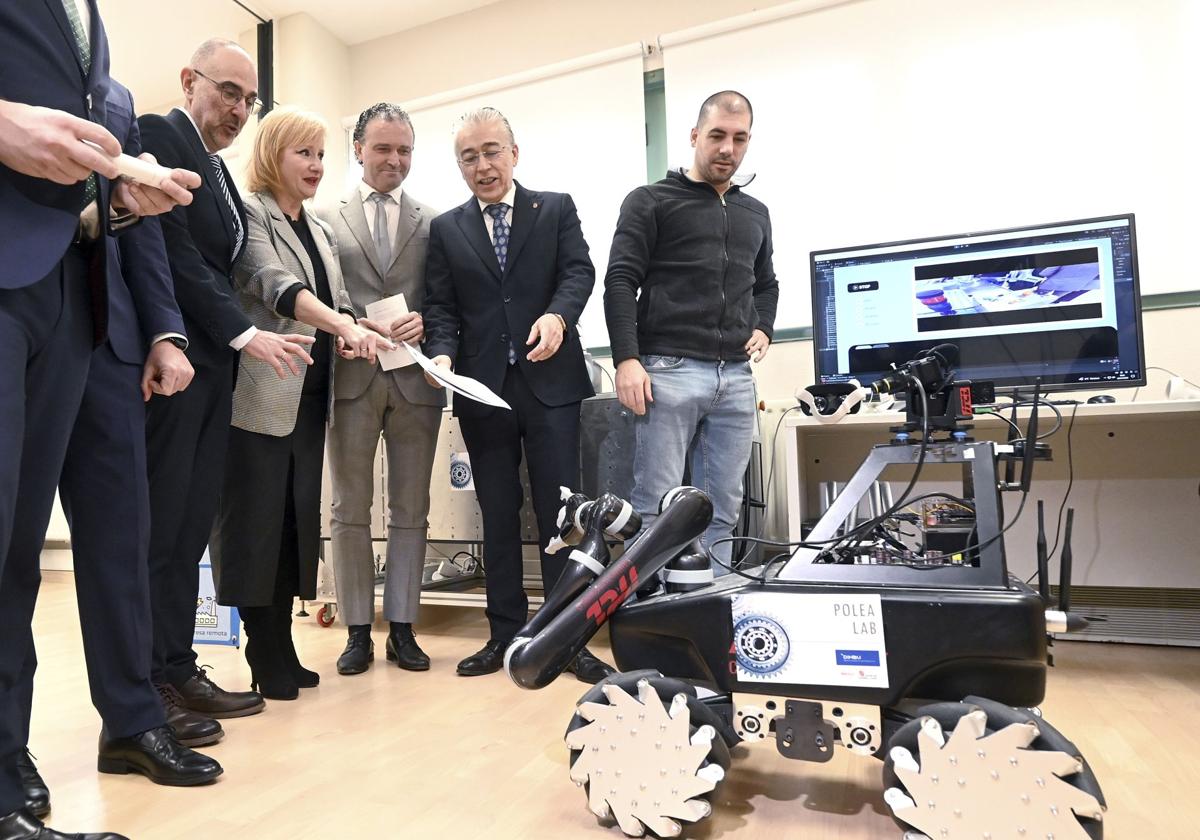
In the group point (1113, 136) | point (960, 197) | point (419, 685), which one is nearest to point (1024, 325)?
point (960, 197)

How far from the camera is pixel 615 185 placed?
131 inches

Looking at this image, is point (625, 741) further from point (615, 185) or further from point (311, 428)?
point (615, 185)

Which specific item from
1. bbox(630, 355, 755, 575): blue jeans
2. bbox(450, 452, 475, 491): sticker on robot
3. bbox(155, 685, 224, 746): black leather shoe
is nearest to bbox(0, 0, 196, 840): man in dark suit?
bbox(155, 685, 224, 746): black leather shoe

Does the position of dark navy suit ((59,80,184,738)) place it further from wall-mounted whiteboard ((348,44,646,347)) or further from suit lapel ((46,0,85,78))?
wall-mounted whiteboard ((348,44,646,347))

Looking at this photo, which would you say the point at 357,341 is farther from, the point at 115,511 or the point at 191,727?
the point at 191,727

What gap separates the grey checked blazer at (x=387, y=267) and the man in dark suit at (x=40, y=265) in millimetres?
961

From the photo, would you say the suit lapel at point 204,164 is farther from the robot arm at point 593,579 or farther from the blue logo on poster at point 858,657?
the blue logo on poster at point 858,657

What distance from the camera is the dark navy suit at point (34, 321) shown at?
88cm

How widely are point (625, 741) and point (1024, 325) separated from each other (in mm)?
1795

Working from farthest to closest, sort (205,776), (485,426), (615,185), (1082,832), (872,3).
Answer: (615,185) → (872,3) → (485,426) → (205,776) → (1082,832)

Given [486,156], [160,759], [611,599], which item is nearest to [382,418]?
[486,156]

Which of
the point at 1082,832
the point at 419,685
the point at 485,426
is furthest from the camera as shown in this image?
the point at 485,426

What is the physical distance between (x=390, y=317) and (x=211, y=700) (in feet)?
3.26

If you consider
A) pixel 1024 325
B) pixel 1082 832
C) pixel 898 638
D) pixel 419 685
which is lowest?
pixel 419 685
